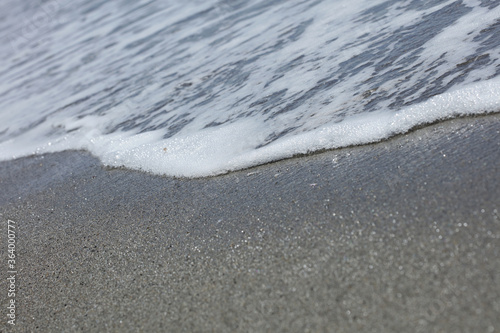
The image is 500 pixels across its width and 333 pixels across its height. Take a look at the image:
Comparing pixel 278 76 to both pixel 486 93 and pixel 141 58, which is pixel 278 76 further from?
pixel 141 58

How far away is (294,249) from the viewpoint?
1930 mm

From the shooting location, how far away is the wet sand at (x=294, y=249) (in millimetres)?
1556

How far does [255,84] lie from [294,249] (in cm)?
214

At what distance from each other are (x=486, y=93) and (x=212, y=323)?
1.72 m

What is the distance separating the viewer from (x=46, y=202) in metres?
3.18

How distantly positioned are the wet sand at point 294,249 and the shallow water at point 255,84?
0.77 ft

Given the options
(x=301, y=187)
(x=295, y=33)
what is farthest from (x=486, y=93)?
(x=295, y=33)

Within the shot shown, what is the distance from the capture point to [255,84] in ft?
12.6

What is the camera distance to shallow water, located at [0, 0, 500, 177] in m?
2.72

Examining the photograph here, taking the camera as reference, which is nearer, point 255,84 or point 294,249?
point 294,249

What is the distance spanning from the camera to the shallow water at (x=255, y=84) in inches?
107

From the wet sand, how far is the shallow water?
0.24 meters

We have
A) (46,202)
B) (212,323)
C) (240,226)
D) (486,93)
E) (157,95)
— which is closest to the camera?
(212,323)

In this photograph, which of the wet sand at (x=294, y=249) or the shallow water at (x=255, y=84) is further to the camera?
the shallow water at (x=255, y=84)
